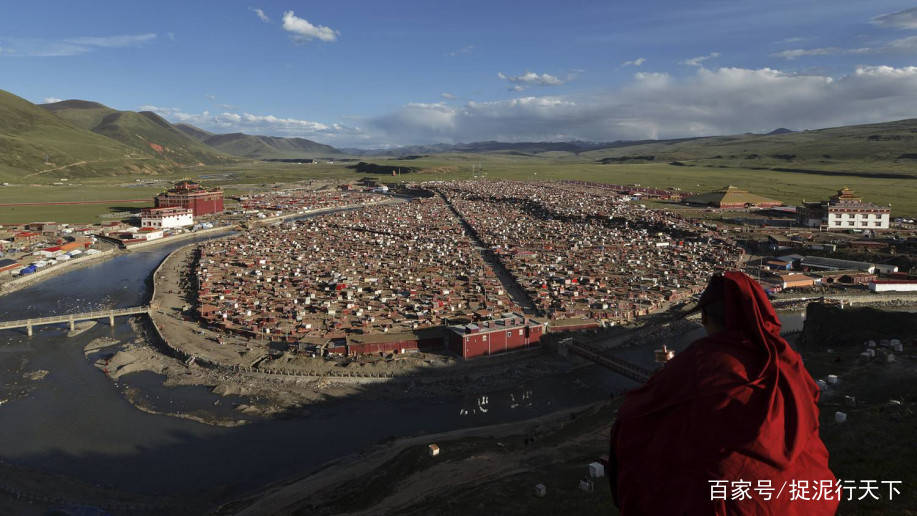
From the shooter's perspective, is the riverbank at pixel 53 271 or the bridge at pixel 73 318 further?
the riverbank at pixel 53 271

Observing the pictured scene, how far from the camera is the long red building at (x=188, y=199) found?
70562mm

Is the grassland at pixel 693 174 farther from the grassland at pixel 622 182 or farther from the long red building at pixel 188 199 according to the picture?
the long red building at pixel 188 199

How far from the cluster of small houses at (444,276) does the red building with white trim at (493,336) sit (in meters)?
0.05

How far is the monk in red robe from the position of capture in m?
2.35

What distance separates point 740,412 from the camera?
2336 mm

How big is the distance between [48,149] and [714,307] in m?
176

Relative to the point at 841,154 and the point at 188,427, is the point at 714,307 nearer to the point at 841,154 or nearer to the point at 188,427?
the point at 188,427

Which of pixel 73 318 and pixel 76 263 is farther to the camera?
pixel 76 263

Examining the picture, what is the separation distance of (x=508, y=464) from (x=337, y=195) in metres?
92.9

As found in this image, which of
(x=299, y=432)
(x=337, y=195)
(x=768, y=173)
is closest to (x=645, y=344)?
(x=299, y=432)

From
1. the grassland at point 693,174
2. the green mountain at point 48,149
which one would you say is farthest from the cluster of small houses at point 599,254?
the green mountain at point 48,149

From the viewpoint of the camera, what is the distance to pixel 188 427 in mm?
19609

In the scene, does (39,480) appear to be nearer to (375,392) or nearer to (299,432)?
(299,432)

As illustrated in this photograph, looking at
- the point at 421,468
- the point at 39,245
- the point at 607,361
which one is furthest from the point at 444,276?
the point at 39,245
